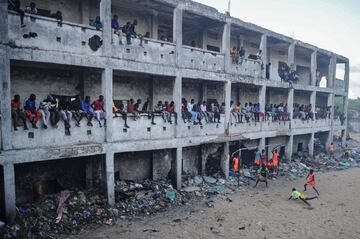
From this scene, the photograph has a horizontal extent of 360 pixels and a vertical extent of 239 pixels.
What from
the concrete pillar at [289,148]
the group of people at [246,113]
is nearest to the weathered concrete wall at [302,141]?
the concrete pillar at [289,148]

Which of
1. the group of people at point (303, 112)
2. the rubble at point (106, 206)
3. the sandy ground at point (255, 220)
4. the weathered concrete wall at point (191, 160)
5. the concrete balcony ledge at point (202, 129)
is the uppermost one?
the group of people at point (303, 112)

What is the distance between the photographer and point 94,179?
43.2 feet

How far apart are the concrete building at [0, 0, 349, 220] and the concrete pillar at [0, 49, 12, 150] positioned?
3 cm

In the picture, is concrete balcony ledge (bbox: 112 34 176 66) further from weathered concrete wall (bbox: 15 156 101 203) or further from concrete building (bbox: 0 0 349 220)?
weathered concrete wall (bbox: 15 156 101 203)

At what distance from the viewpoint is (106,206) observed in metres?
11.7

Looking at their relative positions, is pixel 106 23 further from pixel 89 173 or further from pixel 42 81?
pixel 89 173

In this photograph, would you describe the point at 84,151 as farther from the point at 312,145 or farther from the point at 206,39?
the point at 312,145

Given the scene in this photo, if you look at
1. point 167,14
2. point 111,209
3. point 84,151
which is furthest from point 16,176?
point 167,14

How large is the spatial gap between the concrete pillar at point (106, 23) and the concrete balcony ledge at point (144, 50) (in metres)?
0.27

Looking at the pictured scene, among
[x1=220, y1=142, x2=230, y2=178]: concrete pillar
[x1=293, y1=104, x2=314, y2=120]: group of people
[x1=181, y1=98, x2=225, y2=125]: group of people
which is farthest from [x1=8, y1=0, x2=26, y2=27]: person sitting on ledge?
[x1=293, y1=104, x2=314, y2=120]: group of people

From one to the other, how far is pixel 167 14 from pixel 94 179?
373 inches

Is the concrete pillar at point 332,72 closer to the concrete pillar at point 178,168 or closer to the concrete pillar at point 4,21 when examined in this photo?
the concrete pillar at point 178,168

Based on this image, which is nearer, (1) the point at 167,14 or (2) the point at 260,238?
(2) the point at 260,238

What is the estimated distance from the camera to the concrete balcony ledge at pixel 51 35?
9352 mm
